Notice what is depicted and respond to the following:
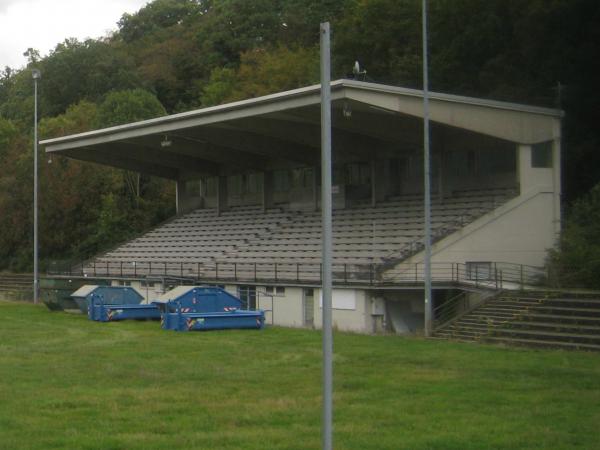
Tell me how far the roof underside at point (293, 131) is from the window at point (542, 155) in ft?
1.48

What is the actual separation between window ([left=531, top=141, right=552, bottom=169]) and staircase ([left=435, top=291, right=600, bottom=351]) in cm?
824

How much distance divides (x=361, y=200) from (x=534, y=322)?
17918mm

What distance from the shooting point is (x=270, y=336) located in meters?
31.4

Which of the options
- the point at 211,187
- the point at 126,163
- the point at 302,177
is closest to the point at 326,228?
the point at 302,177

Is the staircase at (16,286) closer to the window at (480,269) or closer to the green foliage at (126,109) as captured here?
the green foliage at (126,109)

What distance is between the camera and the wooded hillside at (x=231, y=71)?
43.0 m

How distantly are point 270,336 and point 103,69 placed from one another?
66351mm

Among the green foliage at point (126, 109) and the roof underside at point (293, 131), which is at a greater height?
the green foliage at point (126, 109)

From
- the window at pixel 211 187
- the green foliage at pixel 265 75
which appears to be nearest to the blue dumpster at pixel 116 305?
the window at pixel 211 187

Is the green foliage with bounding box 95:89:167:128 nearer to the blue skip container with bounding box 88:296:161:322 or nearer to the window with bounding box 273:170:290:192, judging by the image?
the window with bounding box 273:170:290:192

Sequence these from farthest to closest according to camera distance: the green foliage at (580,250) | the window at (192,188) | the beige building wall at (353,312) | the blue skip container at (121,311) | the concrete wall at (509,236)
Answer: the window at (192,188) < the blue skip container at (121,311) < the concrete wall at (509,236) < the beige building wall at (353,312) < the green foliage at (580,250)

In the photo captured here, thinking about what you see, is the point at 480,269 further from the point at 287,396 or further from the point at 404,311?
the point at 287,396

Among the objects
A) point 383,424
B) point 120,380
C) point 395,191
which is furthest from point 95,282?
point 383,424

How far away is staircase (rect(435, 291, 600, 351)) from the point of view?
26.2m
